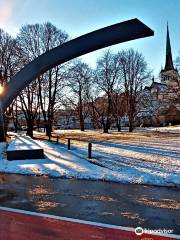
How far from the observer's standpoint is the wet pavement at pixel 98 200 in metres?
6.89

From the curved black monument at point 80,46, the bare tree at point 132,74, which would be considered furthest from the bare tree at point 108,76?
the curved black monument at point 80,46

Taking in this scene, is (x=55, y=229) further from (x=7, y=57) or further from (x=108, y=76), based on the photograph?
(x=108, y=76)

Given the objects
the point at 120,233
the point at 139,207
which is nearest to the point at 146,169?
the point at 139,207

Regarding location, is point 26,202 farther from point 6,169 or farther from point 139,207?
point 6,169

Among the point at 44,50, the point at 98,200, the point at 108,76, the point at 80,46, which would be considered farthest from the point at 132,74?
the point at 98,200

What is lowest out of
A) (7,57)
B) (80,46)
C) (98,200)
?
(98,200)

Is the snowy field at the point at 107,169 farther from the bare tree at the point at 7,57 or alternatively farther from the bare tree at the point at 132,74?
the bare tree at the point at 132,74

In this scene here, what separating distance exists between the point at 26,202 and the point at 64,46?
34.4ft

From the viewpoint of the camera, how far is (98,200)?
8.52m

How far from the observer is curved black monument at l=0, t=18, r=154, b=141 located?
51.7 feet

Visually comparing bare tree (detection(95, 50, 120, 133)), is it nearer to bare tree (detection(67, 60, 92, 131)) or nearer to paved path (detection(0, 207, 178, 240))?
bare tree (detection(67, 60, 92, 131))

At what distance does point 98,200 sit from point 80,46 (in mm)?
10037

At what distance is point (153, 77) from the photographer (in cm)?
5541

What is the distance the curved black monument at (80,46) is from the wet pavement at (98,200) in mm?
6940
